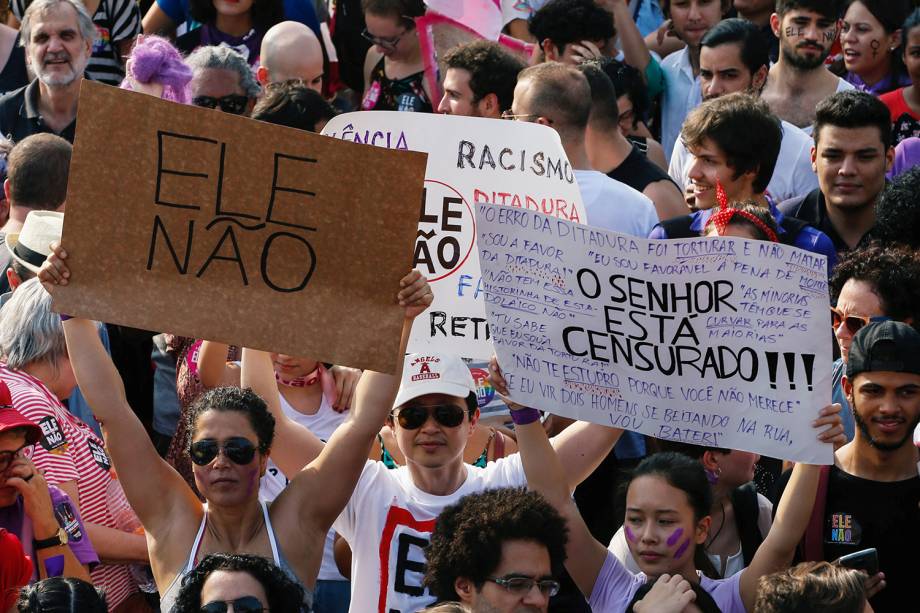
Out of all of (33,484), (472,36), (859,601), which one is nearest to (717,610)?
(859,601)

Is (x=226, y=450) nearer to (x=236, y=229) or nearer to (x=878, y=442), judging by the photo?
(x=236, y=229)

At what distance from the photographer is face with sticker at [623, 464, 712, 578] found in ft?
16.2

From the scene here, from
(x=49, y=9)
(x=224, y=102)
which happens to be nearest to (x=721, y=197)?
(x=224, y=102)

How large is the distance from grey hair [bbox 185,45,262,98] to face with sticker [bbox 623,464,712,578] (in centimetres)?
393

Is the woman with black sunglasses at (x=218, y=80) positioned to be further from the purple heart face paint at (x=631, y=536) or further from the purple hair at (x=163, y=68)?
the purple heart face paint at (x=631, y=536)

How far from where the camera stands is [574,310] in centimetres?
507

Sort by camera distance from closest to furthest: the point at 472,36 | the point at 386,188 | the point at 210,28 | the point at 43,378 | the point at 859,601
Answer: the point at 859,601
the point at 386,188
the point at 43,378
the point at 472,36
the point at 210,28

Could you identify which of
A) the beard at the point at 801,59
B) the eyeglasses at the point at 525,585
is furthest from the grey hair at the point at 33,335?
the beard at the point at 801,59

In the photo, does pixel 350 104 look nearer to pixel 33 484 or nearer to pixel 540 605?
pixel 33 484

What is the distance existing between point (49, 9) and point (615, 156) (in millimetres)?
3238

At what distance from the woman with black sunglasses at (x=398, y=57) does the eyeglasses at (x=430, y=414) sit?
3.28 meters

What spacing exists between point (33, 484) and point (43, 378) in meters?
0.87

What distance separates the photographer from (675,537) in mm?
4961

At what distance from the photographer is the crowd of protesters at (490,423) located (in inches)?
193
